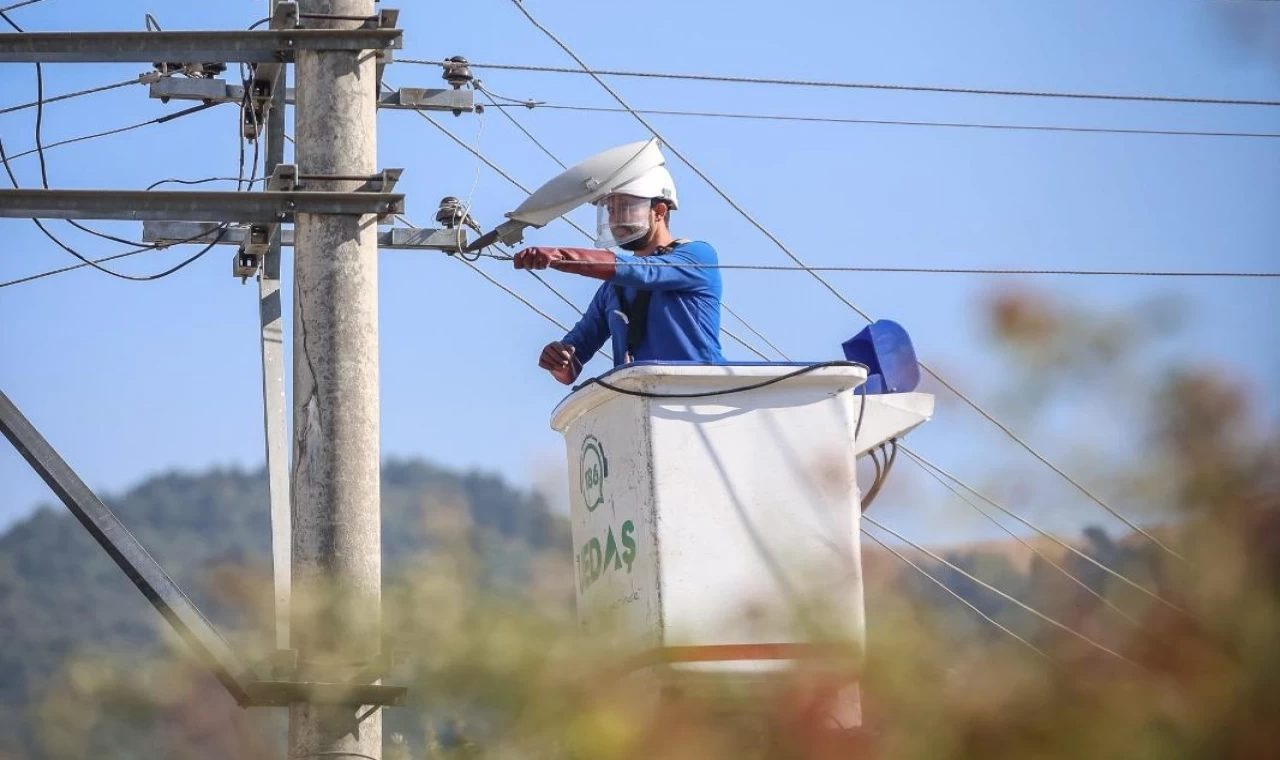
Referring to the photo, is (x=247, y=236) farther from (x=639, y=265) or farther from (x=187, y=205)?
(x=639, y=265)

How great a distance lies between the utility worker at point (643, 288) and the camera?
21.0 ft

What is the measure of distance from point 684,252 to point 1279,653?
4353 mm

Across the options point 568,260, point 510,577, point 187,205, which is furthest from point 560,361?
point 510,577

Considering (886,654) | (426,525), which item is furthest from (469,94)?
(886,654)

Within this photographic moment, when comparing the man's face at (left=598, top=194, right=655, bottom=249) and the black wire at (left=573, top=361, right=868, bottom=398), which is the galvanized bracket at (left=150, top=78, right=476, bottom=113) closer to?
the man's face at (left=598, top=194, right=655, bottom=249)

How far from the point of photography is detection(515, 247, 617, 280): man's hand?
6.14m

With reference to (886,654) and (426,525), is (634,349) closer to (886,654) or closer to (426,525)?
(426,525)

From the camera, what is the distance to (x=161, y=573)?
6285 mm

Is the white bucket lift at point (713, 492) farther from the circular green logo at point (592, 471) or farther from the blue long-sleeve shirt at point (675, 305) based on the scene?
the blue long-sleeve shirt at point (675, 305)

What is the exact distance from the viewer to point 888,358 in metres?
6.71

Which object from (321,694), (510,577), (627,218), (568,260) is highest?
(627,218)

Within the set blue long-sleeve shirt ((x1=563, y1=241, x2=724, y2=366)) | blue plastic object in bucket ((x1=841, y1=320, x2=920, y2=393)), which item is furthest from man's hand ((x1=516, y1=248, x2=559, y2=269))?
blue plastic object in bucket ((x1=841, y1=320, x2=920, y2=393))

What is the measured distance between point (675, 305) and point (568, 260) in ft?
1.75

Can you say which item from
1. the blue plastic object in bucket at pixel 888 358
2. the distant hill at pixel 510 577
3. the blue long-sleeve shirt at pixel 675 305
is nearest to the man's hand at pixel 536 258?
the blue long-sleeve shirt at pixel 675 305
